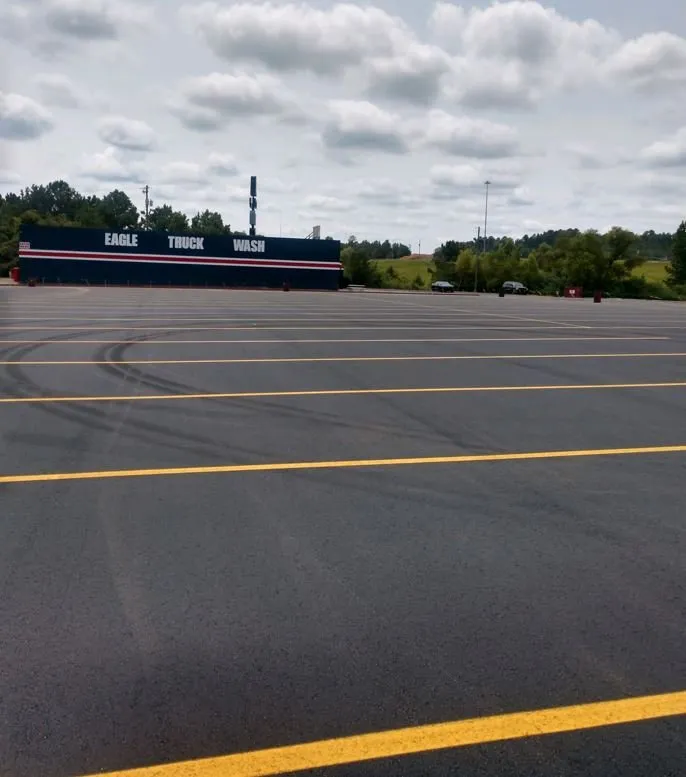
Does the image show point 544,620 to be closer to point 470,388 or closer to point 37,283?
point 470,388

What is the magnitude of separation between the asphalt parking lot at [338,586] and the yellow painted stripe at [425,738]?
10mm

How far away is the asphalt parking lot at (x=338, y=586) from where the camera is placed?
292 centimetres

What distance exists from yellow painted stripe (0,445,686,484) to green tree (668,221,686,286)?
9340cm

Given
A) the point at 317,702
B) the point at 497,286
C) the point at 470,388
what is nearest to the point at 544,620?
the point at 317,702

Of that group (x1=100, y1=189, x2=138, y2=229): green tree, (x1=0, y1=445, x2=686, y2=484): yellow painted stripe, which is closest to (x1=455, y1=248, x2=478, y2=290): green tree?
(x1=100, y1=189, x2=138, y2=229): green tree

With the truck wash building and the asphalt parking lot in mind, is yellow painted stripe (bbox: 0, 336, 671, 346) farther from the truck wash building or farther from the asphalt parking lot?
the truck wash building

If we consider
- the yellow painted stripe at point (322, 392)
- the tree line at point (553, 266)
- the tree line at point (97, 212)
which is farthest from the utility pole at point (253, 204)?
the yellow painted stripe at point (322, 392)

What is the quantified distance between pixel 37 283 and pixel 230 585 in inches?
2129

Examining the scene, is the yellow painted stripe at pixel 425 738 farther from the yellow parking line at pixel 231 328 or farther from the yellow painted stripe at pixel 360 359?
the yellow parking line at pixel 231 328

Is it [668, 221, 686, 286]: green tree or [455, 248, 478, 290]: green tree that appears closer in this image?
[455, 248, 478, 290]: green tree

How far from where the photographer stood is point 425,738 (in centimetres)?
291

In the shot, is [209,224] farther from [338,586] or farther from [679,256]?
[338,586]

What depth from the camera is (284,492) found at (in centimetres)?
591

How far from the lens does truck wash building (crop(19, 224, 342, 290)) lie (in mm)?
53500
